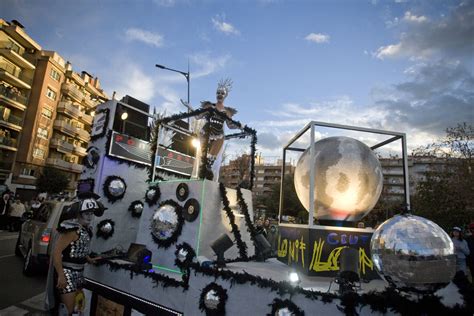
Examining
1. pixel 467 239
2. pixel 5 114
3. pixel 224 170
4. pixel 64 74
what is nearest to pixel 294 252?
pixel 467 239

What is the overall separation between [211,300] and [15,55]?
1808 inches

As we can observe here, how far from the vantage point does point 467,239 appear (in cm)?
898

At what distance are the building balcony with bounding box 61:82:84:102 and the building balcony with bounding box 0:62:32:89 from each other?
521 cm

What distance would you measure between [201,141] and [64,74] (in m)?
47.8

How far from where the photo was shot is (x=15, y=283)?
24.8 feet

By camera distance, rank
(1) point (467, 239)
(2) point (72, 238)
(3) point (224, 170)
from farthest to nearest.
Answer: (3) point (224, 170) < (1) point (467, 239) < (2) point (72, 238)

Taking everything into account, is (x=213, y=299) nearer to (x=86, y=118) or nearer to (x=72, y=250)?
(x=72, y=250)

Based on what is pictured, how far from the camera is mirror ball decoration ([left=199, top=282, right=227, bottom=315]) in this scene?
12.2ft

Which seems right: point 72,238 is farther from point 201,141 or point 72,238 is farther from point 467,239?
point 467,239

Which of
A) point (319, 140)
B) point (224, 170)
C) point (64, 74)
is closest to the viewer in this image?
point (319, 140)

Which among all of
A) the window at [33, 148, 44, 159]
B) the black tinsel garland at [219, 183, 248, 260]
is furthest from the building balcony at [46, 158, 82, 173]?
the black tinsel garland at [219, 183, 248, 260]

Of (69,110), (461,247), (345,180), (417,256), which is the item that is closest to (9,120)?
(69,110)

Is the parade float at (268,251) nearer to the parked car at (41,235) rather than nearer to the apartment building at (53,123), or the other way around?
the parked car at (41,235)

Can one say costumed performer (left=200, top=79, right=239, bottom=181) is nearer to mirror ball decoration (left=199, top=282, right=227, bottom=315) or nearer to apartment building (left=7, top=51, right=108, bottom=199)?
mirror ball decoration (left=199, top=282, right=227, bottom=315)
